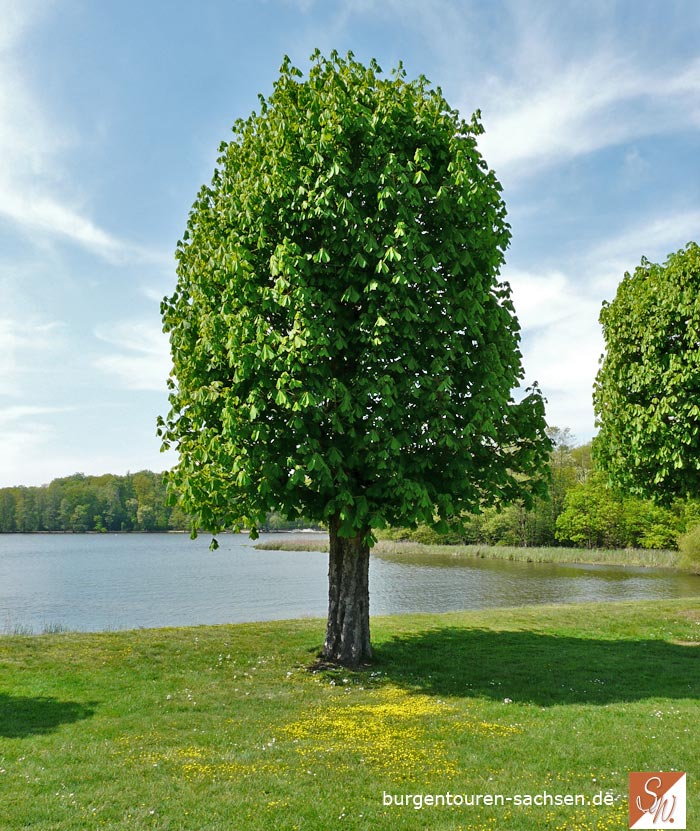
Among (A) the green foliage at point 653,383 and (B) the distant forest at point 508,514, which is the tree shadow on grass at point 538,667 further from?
(A) the green foliage at point 653,383

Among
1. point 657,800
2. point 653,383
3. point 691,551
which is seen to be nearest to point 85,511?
point 691,551

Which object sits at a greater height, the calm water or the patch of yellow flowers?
the patch of yellow flowers

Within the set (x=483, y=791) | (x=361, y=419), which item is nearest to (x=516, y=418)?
(x=361, y=419)

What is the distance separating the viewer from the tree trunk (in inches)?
508

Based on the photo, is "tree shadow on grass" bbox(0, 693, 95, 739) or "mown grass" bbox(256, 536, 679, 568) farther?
"mown grass" bbox(256, 536, 679, 568)

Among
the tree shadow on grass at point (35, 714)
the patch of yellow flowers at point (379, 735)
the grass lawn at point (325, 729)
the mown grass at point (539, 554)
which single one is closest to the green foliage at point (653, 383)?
the grass lawn at point (325, 729)

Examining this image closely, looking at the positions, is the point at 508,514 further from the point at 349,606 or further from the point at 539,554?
the point at 349,606

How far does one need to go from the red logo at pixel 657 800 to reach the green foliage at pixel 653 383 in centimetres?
1081

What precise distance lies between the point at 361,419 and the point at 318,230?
394 cm

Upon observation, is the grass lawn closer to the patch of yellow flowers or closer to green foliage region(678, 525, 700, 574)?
the patch of yellow flowers

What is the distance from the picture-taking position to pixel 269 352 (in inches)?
429

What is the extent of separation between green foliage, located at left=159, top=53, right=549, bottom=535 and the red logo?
519 centimetres

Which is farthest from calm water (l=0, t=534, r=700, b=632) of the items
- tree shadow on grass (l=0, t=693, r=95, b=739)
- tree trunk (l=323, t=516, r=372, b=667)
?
tree shadow on grass (l=0, t=693, r=95, b=739)

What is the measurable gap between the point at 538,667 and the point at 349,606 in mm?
4164
